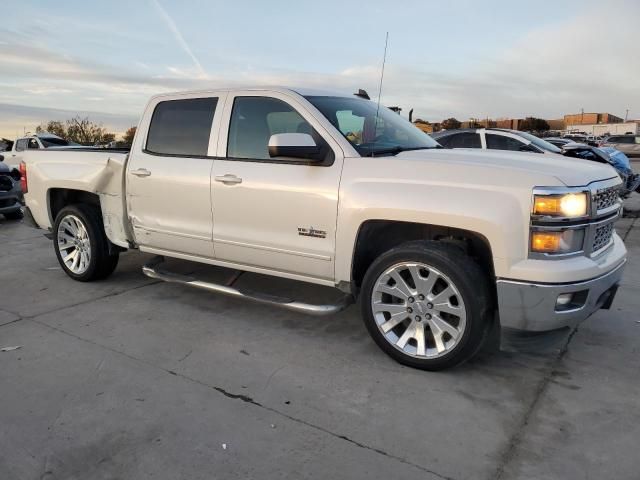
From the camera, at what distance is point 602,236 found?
3596 mm

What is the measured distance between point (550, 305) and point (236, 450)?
1.98 meters

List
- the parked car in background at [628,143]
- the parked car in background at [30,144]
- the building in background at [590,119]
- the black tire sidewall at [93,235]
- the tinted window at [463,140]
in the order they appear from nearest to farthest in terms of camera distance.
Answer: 1. the black tire sidewall at [93,235]
2. the tinted window at [463,140]
3. the parked car in background at [30,144]
4. the parked car in background at [628,143]
5. the building in background at [590,119]

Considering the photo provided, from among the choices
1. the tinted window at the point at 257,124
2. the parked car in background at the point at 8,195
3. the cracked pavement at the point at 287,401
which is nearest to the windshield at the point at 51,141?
the parked car in background at the point at 8,195

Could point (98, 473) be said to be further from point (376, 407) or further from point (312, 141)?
point (312, 141)

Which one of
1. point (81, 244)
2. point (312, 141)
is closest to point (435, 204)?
point (312, 141)

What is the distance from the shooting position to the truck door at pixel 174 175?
4.56 m

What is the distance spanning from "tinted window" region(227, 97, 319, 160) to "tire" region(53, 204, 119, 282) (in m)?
1.92

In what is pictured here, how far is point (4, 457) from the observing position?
269 cm

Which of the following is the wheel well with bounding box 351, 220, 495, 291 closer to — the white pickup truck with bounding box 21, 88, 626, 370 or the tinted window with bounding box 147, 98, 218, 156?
the white pickup truck with bounding box 21, 88, 626, 370

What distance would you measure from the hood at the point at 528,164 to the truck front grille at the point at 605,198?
0.09m

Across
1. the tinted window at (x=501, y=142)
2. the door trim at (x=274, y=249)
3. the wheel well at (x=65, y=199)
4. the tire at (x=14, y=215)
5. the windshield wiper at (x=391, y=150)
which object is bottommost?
the tire at (x=14, y=215)

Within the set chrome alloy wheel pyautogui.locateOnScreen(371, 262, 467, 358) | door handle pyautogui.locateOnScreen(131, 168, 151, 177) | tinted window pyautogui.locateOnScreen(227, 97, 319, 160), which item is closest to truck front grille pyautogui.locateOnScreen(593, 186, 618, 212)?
chrome alloy wheel pyautogui.locateOnScreen(371, 262, 467, 358)

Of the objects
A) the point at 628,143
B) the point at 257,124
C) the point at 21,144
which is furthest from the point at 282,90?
the point at 628,143

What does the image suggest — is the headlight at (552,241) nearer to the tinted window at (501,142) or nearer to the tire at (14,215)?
the tinted window at (501,142)
